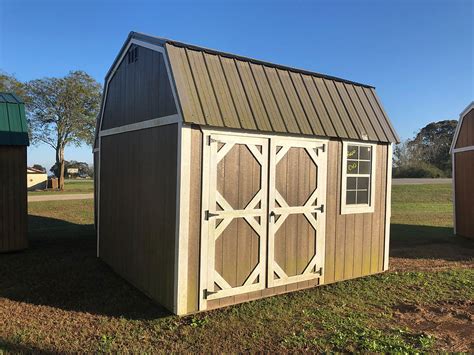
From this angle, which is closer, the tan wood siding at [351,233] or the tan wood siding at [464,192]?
the tan wood siding at [351,233]

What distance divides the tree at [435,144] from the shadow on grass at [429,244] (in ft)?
98.9

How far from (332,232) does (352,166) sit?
1188 millimetres

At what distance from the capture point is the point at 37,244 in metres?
8.70

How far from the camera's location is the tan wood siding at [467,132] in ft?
34.6

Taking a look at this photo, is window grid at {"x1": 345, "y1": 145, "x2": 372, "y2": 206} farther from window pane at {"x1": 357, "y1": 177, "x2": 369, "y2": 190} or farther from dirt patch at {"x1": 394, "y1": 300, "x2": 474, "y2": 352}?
dirt patch at {"x1": 394, "y1": 300, "x2": 474, "y2": 352}

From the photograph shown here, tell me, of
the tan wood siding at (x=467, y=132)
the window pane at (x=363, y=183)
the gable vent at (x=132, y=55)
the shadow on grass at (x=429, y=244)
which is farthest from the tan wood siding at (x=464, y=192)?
the gable vent at (x=132, y=55)

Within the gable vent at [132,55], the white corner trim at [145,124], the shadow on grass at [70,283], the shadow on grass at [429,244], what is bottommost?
the shadow on grass at [429,244]

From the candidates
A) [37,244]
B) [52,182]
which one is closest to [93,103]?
[52,182]

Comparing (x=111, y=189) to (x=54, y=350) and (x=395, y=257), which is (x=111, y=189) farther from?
(x=395, y=257)

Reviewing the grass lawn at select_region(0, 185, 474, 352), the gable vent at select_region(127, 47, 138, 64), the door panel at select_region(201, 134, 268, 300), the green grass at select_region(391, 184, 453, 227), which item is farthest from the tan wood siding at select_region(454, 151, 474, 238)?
the gable vent at select_region(127, 47, 138, 64)

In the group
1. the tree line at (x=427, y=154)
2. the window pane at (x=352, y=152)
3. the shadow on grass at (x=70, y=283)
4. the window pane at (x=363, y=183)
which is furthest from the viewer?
the tree line at (x=427, y=154)

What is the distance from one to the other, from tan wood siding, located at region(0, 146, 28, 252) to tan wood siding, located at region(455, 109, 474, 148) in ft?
38.9

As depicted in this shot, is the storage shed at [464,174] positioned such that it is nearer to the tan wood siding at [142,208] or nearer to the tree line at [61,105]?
the tan wood siding at [142,208]

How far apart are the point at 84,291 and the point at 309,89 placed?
4.76 metres
